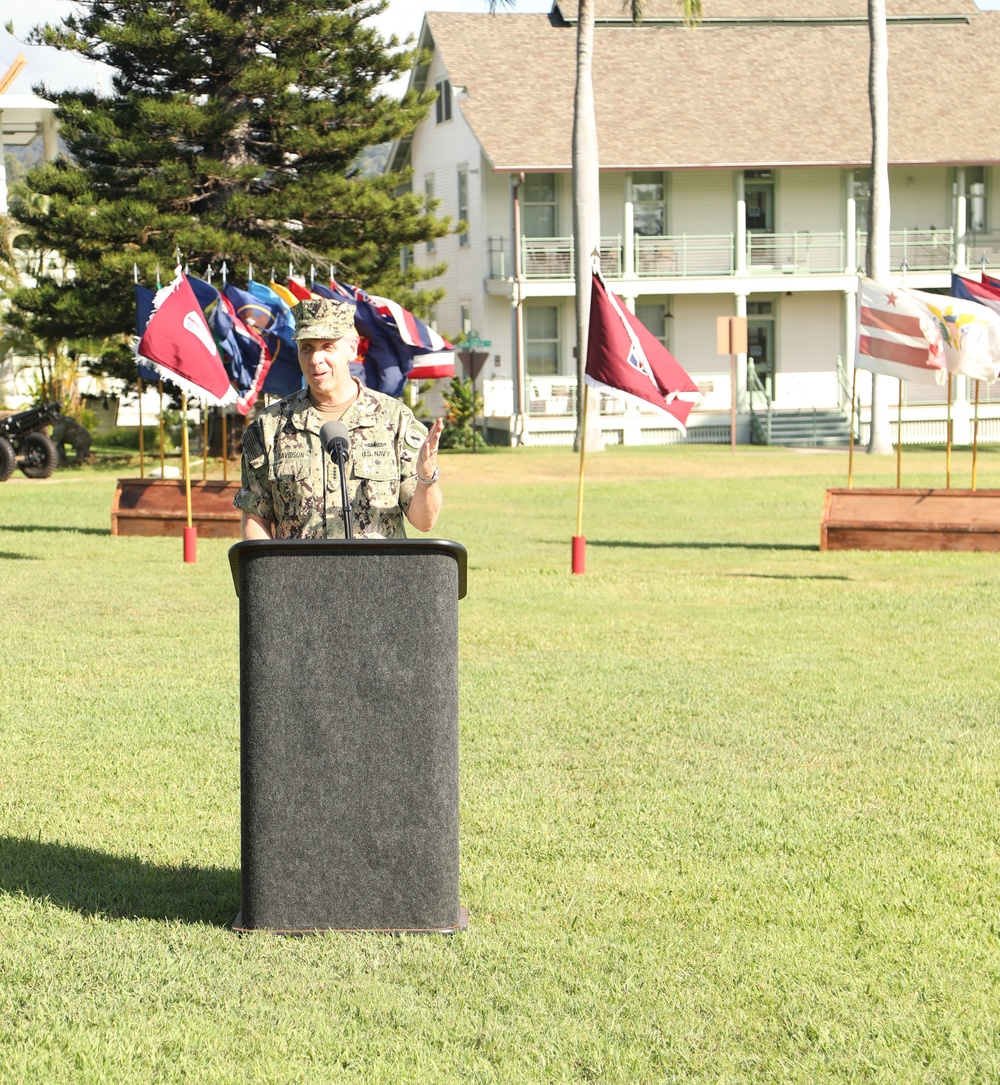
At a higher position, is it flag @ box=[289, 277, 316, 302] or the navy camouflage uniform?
flag @ box=[289, 277, 316, 302]

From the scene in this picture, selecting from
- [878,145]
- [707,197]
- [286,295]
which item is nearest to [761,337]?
[707,197]

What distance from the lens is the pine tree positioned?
3047 centimetres

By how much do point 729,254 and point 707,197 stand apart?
2025mm

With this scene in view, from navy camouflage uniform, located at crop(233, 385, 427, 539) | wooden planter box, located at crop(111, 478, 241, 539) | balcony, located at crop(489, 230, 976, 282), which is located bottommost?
wooden planter box, located at crop(111, 478, 241, 539)

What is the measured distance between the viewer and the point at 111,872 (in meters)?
5.92

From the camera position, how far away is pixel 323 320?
17.2ft

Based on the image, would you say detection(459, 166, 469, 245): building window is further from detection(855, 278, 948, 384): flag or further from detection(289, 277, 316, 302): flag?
detection(855, 278, 948, 384): flag

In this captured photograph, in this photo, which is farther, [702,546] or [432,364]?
[702,546]

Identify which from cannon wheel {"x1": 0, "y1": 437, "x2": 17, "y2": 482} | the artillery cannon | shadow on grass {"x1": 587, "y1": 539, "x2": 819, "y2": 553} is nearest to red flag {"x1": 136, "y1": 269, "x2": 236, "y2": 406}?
shadow on grass {"x1": 587, "y1": 539, "x2": 819, "y2": 553}

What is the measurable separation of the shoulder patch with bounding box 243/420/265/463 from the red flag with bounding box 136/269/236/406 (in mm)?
10834

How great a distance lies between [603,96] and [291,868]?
1651 inches

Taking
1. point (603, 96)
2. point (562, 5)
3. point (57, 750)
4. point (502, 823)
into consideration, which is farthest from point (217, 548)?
point (562, 5)

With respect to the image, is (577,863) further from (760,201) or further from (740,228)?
(760,201)

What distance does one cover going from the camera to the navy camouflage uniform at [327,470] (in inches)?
211
